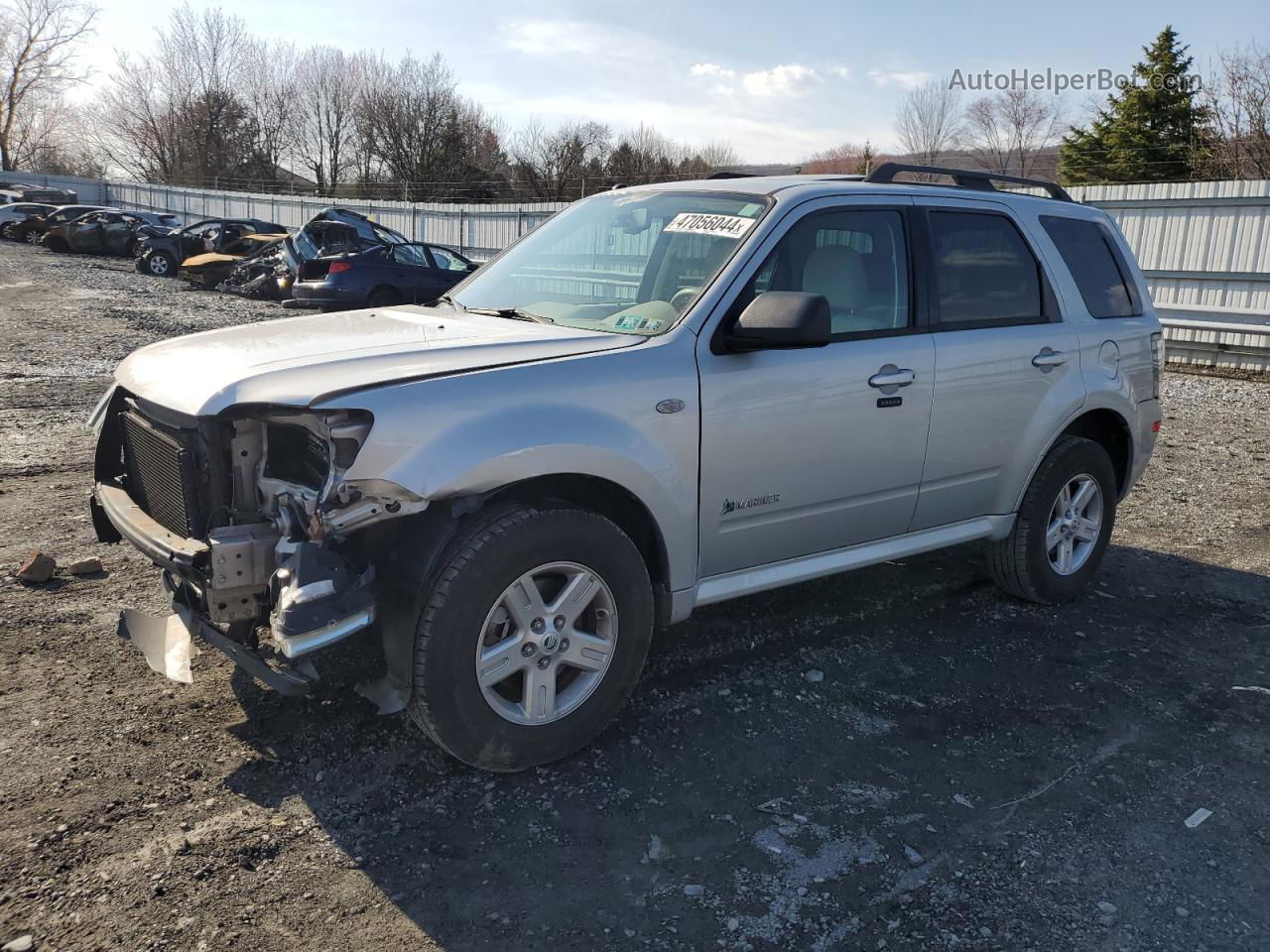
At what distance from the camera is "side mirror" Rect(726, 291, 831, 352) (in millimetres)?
3545

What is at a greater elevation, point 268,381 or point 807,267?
point 807,267

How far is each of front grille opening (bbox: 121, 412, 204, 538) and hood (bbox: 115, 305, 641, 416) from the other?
0.46 ft

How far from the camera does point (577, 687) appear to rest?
3490 millimetres

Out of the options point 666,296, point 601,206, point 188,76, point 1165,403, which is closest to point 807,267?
point 666,296

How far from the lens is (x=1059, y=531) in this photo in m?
5.20

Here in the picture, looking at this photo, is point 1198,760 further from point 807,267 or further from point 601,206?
point 601,206

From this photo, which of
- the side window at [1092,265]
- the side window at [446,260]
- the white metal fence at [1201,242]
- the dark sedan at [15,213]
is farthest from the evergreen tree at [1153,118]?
the dark sedan at [15,213]

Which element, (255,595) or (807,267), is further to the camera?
(807,267)

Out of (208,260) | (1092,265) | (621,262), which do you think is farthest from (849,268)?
(208,260)

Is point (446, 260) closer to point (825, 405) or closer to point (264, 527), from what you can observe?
point (825, 405)

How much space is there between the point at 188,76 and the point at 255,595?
68.5m

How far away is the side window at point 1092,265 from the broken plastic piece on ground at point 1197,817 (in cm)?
270

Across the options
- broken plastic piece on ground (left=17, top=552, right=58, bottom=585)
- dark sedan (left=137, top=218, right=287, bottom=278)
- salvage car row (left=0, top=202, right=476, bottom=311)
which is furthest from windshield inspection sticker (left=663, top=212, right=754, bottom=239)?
dark sedan (left=137, top=218, right=287, bottom=278)

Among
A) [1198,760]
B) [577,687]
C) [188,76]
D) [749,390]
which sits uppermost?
[188,76]
